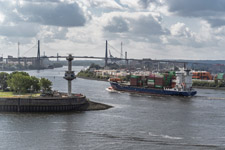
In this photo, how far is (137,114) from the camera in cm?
3269

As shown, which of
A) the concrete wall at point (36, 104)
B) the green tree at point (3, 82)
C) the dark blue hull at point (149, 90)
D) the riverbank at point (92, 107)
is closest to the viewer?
the concrete wall at point (36, 104)

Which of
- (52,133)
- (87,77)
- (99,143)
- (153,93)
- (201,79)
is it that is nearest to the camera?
(99,143)

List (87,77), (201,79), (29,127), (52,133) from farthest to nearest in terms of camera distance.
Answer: (87,77) → (201,79) → (29,127) → (52,133)

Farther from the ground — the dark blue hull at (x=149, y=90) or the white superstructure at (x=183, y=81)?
the white superstructure at (x=183, y=81)

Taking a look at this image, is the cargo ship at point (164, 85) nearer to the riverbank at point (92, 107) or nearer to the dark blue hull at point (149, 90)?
the dark blue hull at point (149, 90)

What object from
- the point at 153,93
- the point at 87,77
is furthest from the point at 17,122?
the point at 87,77

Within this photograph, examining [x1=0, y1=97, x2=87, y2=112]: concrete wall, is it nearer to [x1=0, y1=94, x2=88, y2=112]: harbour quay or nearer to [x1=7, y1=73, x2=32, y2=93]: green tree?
[x1=0, y1=94, x2=88, y2=112]: harbour quay

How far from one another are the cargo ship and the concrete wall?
23.6m

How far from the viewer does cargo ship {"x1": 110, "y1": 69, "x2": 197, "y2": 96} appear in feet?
178

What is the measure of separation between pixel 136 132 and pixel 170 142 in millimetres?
3154

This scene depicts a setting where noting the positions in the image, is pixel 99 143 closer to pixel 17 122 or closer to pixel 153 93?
pixel 17 122

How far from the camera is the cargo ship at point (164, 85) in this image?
178 feet

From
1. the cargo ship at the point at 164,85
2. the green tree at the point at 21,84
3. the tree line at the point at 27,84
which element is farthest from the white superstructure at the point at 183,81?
the green tree at the point at 21,84

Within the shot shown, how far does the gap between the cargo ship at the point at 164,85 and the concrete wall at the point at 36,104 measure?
23565mm
